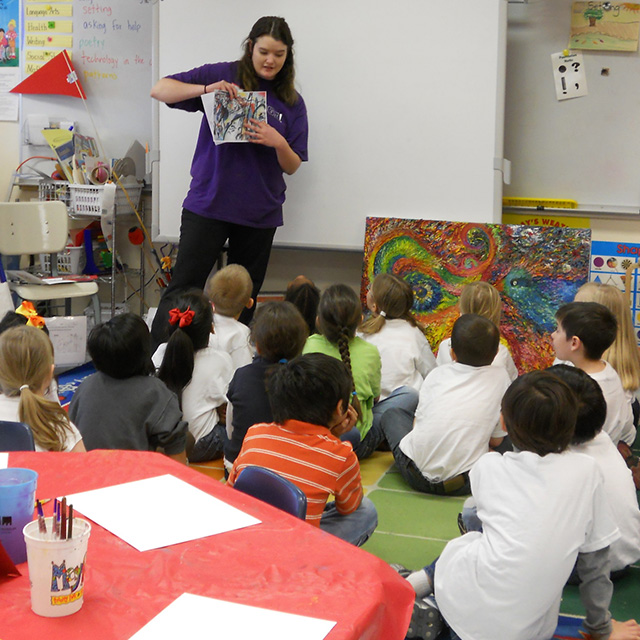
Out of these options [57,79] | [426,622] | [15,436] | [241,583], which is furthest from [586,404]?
[57,79]

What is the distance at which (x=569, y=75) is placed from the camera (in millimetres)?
4426

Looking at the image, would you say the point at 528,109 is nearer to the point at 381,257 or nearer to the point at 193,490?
the point at 381,257

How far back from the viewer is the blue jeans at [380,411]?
3.34 m

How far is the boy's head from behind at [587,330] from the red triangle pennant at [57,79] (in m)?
3.97

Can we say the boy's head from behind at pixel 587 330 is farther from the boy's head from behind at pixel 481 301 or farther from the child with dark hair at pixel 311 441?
the child with dark hair at pixel 311 441

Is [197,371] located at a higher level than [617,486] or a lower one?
higher

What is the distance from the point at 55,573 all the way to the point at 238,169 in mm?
3348

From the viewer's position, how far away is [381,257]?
455 centimetres

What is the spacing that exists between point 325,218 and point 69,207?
175cm

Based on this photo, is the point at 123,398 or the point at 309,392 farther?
the point at 123,398

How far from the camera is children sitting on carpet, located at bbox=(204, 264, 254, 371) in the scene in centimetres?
346

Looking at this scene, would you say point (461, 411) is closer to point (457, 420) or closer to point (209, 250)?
point (457, 420)

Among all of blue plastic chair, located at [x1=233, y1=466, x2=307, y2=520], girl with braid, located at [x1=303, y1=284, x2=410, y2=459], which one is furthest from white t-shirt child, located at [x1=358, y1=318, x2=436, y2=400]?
blue plastic chair, located at [x1=233, y1=466, x2=307, y2=520]

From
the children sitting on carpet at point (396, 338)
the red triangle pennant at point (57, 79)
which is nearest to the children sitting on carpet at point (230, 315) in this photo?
the children sitting on carpet at point (396, 338)
